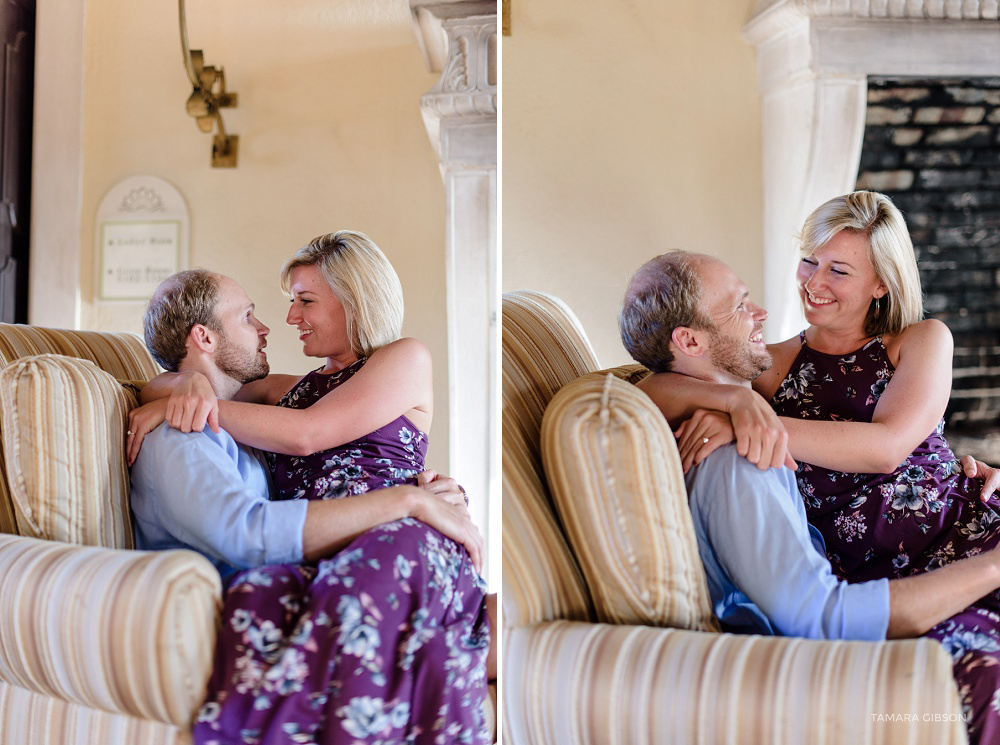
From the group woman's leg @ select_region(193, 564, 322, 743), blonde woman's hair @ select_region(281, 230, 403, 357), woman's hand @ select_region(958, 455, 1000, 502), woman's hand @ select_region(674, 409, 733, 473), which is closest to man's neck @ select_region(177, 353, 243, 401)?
blonde woman's hair @ select_region(281, 230, 403, 357)

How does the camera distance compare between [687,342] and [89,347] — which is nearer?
[687,342]

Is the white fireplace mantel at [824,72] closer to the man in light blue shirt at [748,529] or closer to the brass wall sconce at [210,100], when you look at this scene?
the man in light blue shirt at [748,529]

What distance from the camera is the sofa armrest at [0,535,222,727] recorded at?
991 millimetres

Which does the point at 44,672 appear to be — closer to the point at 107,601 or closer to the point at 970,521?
the point at 107,601

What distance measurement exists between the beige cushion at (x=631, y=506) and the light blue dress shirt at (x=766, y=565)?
0.22ft

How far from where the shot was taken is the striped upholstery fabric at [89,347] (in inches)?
60.8

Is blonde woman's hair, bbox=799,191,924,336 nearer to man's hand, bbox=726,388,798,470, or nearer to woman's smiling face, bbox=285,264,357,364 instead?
man's hand, bbox=726,388,798,470

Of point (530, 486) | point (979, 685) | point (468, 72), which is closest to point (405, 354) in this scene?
point (530, 486)

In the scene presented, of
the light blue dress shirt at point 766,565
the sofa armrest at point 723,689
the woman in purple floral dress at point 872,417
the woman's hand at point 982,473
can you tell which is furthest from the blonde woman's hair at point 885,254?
the sofa armrest at point 723,689

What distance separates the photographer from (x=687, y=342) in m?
1.29

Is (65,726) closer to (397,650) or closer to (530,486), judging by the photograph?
(397,650)

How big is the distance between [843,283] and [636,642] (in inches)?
35.1

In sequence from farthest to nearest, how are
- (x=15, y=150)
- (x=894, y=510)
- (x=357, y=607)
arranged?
1. (x=15, y=150)
2. (x=894, y=510)
3. (x=357, y=607)

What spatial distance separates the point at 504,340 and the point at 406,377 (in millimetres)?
188
